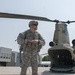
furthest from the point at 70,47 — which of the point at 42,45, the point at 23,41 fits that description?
the point at 23,41

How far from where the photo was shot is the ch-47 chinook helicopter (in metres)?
6.77

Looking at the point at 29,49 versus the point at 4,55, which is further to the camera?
the point at 4,55

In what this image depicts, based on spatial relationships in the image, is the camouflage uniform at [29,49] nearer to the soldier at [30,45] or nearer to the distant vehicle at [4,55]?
the soldier at [30,45]

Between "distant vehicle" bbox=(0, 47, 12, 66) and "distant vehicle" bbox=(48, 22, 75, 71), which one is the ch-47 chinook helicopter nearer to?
"distant vehicle" bbox=(48, 22, 75, 71)

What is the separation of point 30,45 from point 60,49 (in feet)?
2.55

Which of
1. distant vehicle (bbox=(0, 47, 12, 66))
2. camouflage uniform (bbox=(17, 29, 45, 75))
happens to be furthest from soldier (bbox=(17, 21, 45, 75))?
distant vehicle (bbox=(0, 47, 12, 66))

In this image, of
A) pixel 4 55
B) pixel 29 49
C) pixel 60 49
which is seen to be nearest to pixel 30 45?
pixel 29 49

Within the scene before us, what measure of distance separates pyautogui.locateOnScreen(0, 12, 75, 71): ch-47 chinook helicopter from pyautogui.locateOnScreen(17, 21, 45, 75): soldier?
35 centimetres

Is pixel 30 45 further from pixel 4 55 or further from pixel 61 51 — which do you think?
pixel 4 55

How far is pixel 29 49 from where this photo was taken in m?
6.74

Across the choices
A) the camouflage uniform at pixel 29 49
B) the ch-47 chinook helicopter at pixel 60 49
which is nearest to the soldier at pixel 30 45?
the camouflage uniform at pixel 29 49

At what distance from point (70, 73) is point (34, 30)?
4.58 ft

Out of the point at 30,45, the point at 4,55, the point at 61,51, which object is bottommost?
the point at 4,55

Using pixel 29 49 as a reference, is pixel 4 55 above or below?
below
